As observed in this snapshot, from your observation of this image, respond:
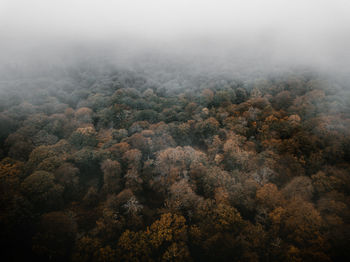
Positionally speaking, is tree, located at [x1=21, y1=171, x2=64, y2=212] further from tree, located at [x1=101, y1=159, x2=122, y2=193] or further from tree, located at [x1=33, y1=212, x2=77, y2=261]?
tree, located at [x1=101, y1=159, x2=122, y2=193]

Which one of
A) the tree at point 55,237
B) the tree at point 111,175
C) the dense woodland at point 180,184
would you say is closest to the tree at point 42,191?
the dense woodland at point 180,184

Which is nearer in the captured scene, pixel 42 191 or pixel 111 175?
pixel 42 191

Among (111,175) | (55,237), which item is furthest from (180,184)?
(55,237)

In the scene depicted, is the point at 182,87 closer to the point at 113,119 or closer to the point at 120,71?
the point at 113,119

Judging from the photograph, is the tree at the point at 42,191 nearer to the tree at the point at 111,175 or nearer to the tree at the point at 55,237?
the tree at the point at 55,237

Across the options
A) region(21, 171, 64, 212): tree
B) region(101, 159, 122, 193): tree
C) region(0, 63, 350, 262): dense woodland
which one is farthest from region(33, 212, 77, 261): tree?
region(101, 159, 122, 193): tree

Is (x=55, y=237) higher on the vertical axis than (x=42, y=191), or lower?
lower

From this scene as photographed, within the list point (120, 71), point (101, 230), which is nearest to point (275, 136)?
point (101, 230)

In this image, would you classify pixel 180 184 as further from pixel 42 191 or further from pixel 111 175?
pixel 42 191

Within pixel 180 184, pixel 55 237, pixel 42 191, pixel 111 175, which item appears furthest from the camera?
pixel 111 175
